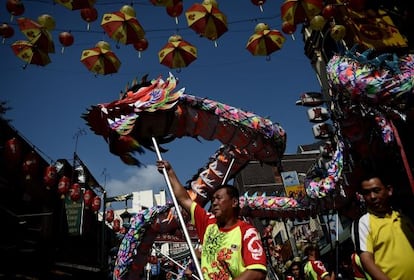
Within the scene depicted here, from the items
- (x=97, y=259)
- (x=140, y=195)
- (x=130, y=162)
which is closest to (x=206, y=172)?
(x=130, y=162)

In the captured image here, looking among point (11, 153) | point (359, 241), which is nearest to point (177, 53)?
point (359, 241)

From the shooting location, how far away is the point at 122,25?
19.3 ft

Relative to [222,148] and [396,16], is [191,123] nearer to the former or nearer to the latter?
[222,148]

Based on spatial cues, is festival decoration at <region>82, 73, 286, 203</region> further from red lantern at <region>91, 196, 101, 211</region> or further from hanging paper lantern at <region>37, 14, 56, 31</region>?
red lantern at <region>91, 196, 101, 211</region>

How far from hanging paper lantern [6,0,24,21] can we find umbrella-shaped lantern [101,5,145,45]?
1.45 m

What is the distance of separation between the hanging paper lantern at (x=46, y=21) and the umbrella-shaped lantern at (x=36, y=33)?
51mm

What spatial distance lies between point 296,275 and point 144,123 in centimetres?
537

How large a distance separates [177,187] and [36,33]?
451 centimetres

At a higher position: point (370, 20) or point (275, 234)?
point (370, 20)

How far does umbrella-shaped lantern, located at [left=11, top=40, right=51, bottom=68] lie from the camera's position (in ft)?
18.5

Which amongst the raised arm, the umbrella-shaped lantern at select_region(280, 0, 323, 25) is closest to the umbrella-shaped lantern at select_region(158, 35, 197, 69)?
the umbrella-shaped lantern at select_region(280, 0, 323, 25)

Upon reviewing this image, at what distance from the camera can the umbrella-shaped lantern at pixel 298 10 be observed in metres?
5.84

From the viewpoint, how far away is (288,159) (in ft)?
104

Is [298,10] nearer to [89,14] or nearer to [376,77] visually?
[376,77]
